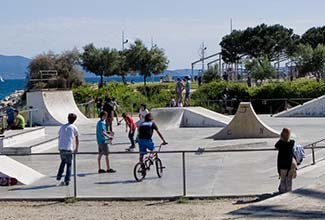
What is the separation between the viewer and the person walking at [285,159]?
12.6 m

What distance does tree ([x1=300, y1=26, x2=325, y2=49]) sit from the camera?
113750 mm

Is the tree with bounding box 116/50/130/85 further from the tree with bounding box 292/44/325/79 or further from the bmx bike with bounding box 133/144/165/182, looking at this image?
the bmx bike with bounding box 133/144/165/182

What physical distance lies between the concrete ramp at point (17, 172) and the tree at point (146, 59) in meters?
74.5

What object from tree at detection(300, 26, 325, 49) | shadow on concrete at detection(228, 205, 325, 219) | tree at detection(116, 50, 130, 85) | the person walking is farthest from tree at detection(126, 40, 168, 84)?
shadow on concrete at detection(228, 205, 325, 219)

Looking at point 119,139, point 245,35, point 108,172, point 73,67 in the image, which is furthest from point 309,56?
point 108,172

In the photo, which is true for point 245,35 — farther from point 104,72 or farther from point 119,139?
point 119,139

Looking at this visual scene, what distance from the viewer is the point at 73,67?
8581cm

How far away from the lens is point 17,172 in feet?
58.7

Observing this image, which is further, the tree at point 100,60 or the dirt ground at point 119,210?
the tree at point 100,60

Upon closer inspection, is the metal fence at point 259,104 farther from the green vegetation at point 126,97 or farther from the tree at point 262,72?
the tree at point 262,72

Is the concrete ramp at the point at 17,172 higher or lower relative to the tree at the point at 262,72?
lower

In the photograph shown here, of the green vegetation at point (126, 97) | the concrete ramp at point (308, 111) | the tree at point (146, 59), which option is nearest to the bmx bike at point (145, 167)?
the concrete ramp at point (308, 111)

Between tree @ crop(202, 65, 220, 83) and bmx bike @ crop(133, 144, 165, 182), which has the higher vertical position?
tree @ crop(202, 65, 220, 83)

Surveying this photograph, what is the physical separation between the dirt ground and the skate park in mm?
554
